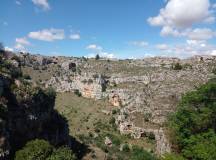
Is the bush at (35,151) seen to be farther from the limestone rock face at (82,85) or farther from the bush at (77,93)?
the bush at (77,93)

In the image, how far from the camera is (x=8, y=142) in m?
42.7

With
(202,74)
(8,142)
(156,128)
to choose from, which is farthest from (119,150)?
(202,74)

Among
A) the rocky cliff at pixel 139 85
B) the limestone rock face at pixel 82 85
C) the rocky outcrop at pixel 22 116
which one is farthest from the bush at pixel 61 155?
the limestone rock face at pixel 82 85

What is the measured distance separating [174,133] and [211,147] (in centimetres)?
1139

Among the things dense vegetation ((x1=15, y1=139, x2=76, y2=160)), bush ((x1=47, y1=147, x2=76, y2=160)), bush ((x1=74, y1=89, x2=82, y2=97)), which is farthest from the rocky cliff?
dense vegetation ((x1=15, y1=139, x2=76, y2=160))

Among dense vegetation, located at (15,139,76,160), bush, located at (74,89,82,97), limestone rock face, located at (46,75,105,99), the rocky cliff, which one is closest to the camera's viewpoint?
Result: dense vegetation, located at (15,139,76,160)

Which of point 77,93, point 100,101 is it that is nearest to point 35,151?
point 100,101

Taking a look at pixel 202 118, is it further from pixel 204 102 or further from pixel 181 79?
pixel 181 79

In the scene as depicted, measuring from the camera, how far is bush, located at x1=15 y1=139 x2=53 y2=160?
43438 mm

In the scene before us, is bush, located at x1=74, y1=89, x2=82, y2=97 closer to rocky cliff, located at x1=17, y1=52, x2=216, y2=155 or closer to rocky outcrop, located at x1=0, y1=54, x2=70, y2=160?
rocky cliff, located at x1=17, y1=52, x2=216, y2=155

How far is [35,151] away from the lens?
1741 inches

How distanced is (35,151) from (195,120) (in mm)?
19239

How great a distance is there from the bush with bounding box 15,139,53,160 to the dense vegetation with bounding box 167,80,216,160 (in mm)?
15523

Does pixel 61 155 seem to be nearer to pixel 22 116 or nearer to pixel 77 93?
pixel 22 116
